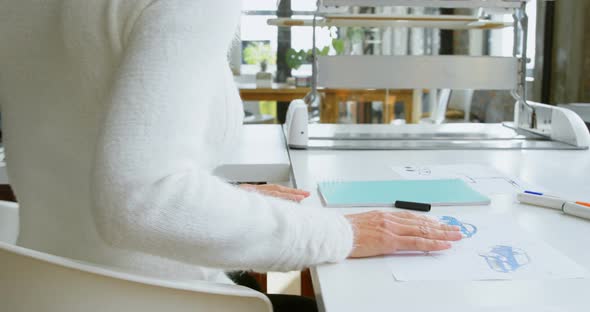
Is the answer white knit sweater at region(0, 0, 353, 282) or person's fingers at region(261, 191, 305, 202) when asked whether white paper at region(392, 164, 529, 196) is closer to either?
person's fingers at region(261, 191, 305, 202)

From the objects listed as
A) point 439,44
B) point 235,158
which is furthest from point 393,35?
point 235,158

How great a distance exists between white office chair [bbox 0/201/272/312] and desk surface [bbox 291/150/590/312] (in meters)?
0.11

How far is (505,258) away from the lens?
780mm

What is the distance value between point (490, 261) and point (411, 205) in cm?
26

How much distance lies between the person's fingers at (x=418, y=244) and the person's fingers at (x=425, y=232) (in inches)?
0.6

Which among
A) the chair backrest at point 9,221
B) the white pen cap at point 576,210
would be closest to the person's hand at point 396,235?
the white pen cap at point 576,210

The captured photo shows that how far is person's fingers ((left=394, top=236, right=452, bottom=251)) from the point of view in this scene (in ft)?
2.64

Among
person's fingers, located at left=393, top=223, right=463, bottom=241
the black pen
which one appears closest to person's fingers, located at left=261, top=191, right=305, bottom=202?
the black pen

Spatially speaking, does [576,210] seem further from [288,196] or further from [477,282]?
[288,196]

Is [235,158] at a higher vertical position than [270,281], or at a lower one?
higher

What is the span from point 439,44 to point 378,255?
18.9ft

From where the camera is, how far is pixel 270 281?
9.09 ft

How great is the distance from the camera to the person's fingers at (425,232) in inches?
32.4

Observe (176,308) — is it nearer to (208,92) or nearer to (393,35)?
(208,92)
